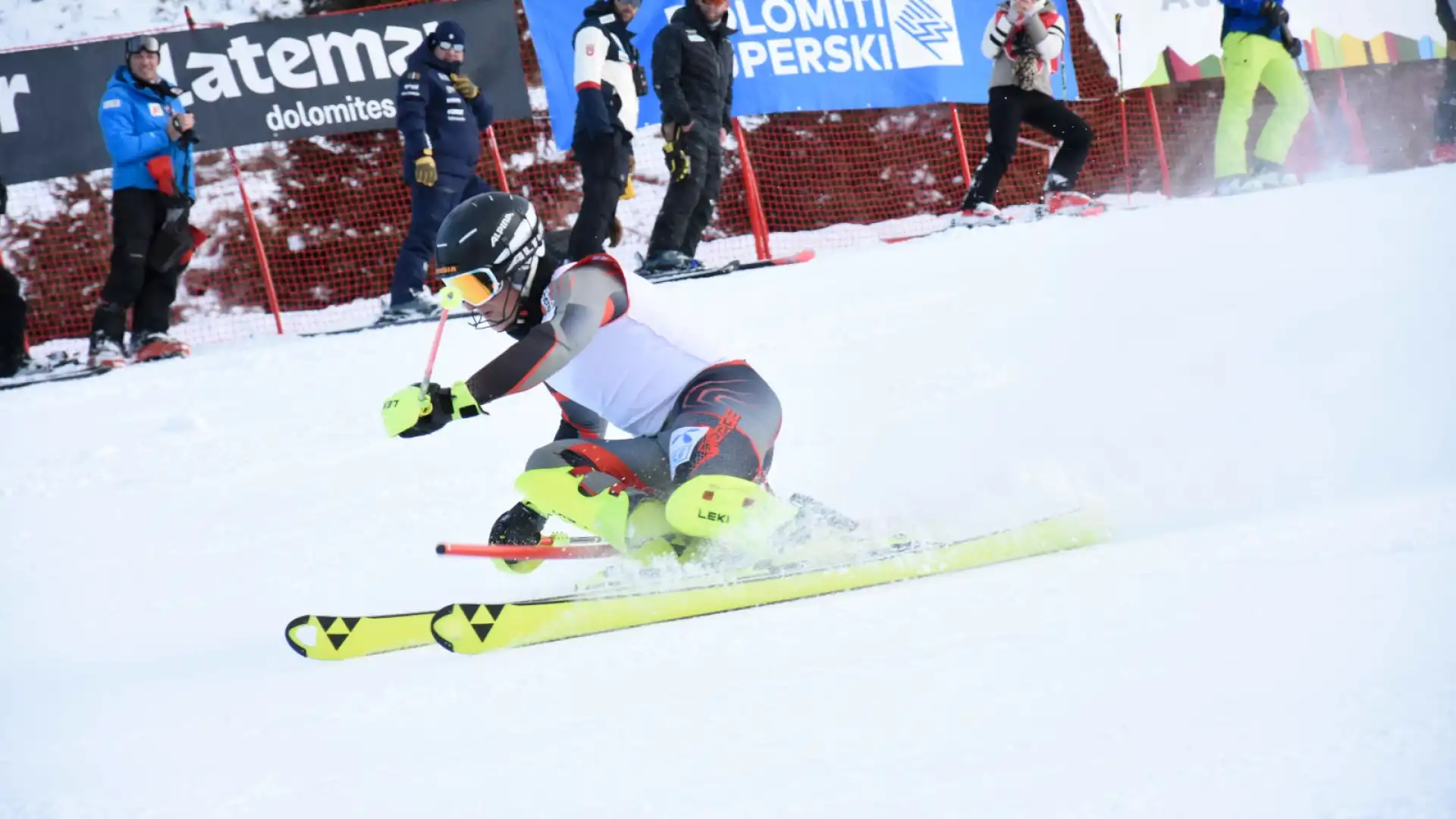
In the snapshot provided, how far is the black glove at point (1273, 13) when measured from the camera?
8.70 m

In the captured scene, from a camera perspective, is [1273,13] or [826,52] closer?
[1273,13]

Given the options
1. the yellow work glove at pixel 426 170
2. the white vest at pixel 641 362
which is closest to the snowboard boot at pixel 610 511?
the white vest at pixel 641 362

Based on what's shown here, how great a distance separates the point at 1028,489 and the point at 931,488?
34 centimetres

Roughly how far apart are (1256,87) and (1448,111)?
3236 millimetres

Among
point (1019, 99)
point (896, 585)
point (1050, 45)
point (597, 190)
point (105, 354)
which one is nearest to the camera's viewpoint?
point (896, 585)

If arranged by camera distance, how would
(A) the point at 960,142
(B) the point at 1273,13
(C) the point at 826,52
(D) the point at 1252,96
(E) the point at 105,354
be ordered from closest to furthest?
(E) the point at 105,354
(B) the point at 1273,13
(D) the point at 1252,96
(C) the point at 826,52
(A) the point at 960,142

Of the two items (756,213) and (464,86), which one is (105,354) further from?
(756,213)

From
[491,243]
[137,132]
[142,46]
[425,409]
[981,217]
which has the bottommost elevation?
[981,217]

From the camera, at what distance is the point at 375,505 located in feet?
15.8

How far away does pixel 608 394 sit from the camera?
3.73 meters

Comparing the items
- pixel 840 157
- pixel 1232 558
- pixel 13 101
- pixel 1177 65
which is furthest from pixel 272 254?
pixel 1232 558

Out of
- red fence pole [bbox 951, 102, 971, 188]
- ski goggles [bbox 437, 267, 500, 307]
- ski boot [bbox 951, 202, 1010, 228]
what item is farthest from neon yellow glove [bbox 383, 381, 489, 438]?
red fence pole [bbox 951, 102, 971, 188]

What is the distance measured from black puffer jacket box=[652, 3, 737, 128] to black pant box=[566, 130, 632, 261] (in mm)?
362

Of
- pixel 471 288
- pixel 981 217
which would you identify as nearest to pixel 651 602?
pixel 471 288
